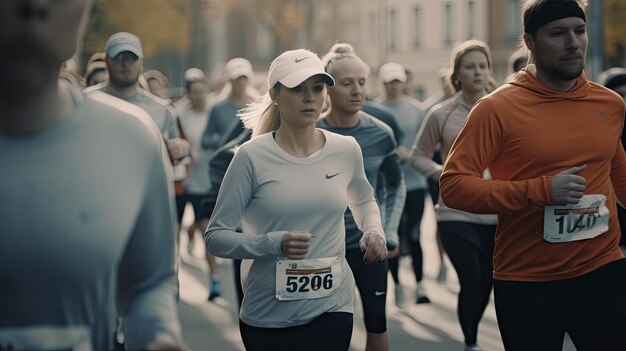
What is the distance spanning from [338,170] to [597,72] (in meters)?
17.1

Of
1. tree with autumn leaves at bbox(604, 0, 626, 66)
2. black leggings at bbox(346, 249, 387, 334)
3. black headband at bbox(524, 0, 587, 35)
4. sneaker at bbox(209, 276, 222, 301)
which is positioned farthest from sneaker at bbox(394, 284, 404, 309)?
tree with autumn leaves at bbox(604, 0, 626, 66)

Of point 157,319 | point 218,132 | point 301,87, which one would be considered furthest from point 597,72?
point 157,319

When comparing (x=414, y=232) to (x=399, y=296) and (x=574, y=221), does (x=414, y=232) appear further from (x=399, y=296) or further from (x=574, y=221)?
(x=574, y=221)

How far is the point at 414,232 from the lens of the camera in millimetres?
11258

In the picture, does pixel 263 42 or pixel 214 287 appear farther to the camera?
pixel 263 42

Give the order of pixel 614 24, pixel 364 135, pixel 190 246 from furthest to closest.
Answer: pixel 614 24, pixel 190 246, pixel 364 135

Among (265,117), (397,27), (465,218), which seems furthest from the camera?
(397,27)

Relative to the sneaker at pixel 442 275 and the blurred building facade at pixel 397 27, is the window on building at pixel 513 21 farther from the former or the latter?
the sneaker at pixel 442 275

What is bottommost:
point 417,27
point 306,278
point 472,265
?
point 417,27

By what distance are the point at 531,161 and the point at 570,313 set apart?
2.01 feet

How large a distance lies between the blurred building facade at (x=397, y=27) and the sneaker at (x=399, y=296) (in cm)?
3005

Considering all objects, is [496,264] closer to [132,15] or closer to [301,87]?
[301,87]

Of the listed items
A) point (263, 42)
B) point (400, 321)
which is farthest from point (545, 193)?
point (263, 42)

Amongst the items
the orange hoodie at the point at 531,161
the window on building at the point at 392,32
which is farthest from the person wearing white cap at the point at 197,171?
the window on building at the point at 392,32
